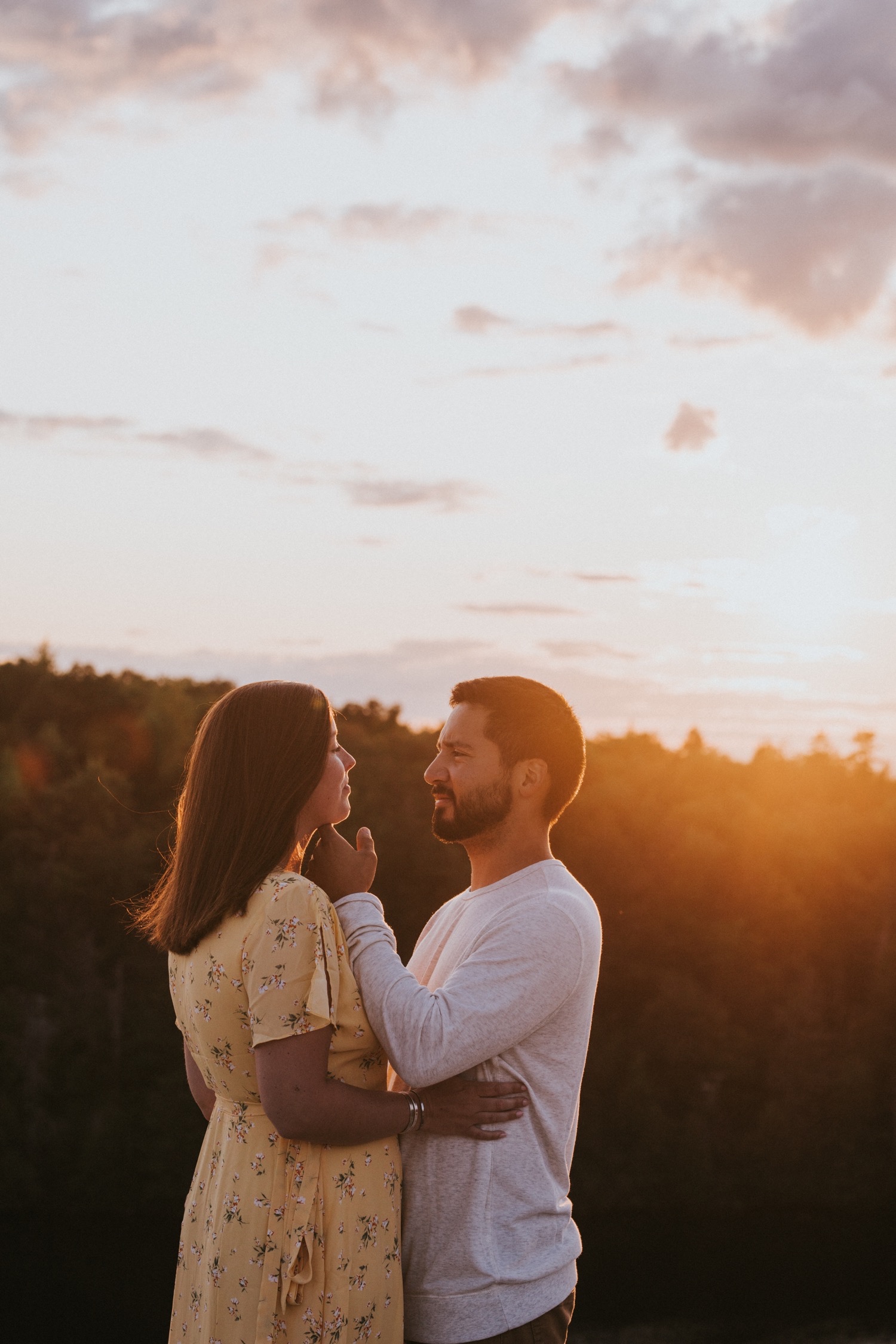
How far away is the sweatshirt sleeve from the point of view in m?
1.87

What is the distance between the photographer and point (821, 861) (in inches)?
579

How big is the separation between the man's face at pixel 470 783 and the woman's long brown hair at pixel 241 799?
0.36 m

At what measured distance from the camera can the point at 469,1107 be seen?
Answer: 1.97 meters

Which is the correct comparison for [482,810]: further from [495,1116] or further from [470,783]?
[495,1116]

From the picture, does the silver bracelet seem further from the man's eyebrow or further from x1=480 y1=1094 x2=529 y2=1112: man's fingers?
the man's eyebrow

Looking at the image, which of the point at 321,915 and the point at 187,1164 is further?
the point at 187,1164

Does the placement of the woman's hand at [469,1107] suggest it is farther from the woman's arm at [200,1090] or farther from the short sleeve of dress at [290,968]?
the woman's arm at [200,1090]

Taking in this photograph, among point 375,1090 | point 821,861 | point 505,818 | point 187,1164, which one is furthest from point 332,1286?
point 821,861

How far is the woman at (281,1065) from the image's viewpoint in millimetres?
1818

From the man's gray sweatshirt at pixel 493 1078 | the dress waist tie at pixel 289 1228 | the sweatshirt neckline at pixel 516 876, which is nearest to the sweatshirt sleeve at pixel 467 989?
the man's gray sweatshirt at pixel 493 1078

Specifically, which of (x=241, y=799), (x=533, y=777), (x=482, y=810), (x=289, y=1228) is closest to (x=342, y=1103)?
(x=289, y=1228)

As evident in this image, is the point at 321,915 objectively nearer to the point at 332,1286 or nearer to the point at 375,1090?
the point at 375,1090

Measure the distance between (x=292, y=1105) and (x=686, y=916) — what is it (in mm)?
12875

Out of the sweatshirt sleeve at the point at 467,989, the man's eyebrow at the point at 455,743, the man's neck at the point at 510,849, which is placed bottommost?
the sweatshirt sleeve at the point at 467,989
